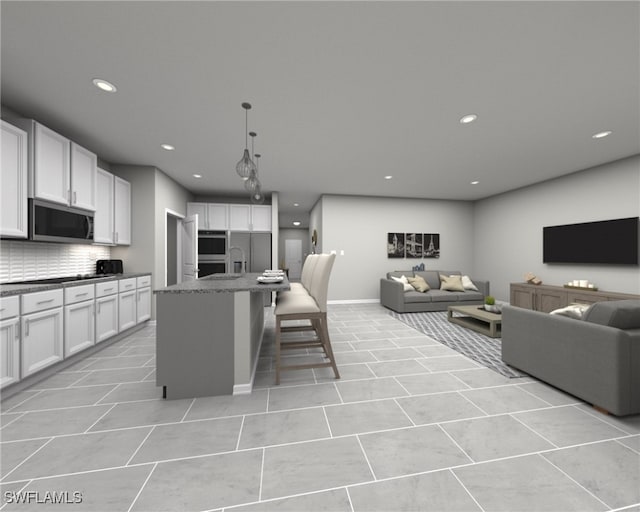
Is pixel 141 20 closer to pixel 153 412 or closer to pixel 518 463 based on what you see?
pixel 153 412

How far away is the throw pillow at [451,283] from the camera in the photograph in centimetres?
542

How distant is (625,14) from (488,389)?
2606 millimetres

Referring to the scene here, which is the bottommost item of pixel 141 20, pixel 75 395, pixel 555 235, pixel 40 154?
pixel 75 395

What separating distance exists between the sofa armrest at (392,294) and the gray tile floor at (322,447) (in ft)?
8.69

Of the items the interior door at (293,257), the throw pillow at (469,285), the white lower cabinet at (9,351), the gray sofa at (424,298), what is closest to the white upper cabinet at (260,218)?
the gray sofa at (424,298)

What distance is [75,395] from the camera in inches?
80.0

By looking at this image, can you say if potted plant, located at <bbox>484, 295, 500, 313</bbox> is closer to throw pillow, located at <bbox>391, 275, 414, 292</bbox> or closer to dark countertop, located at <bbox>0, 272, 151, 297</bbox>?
throw pillow, located at <bbox>391, 275, 414, 292</bbox>

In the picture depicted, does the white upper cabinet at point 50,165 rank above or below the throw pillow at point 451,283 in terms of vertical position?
above

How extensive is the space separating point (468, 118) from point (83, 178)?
436 cm

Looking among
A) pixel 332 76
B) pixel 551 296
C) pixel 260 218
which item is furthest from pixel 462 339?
pixel 260 218

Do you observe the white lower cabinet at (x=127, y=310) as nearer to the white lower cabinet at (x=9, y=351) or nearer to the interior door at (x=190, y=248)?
the interior door at (x=190, y=248)

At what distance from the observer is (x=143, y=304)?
152 inches

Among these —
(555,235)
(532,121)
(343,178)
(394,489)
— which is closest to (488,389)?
Answer: (394,489)

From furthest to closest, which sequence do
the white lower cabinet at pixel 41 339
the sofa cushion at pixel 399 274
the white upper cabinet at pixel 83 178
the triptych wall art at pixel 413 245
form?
the triptych wall art at pixel 413 245
the sofa cushion at pixel 399 274
the white upper cabinet at pixel 83 178
the white lower cabinet at pixel 41 339
